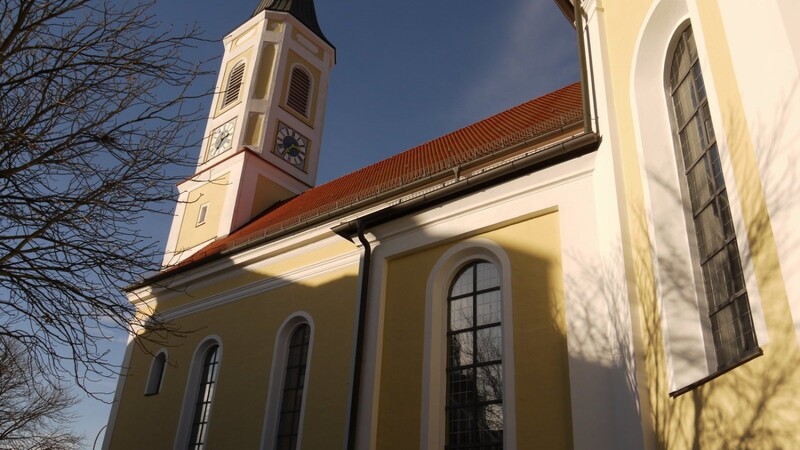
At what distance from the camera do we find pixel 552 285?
8406 mm

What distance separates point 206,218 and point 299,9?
863 centimetres

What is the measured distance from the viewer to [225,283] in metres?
13.8

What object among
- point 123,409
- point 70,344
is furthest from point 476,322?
point 123,409

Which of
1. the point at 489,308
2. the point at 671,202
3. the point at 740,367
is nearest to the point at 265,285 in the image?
the point at 489,308

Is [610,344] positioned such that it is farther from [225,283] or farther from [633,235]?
[225,283]

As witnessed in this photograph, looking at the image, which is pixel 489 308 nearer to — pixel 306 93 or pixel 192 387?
pixel 192 387

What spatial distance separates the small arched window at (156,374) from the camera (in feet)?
47.2

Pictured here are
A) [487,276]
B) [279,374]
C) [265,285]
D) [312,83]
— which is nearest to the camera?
[487,276]

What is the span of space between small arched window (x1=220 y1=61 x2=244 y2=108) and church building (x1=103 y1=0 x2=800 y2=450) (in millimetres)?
6899

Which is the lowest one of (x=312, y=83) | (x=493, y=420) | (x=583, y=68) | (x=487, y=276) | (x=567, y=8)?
(x=493, y=420)

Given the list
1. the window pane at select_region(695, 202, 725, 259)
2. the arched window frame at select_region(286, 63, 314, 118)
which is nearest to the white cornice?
the window pane at select_region(695, 202, 725, 259)

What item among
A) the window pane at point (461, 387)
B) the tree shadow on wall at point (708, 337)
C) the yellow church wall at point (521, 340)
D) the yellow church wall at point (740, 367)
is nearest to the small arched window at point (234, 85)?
the yellow church wall at point (521, 340)

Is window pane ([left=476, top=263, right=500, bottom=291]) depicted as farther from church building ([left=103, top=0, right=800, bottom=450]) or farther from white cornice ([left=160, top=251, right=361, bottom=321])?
white cornice ([left=160, top=251, right=361, bottom=321])

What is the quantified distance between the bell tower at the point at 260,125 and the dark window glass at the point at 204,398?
520 centimetres
